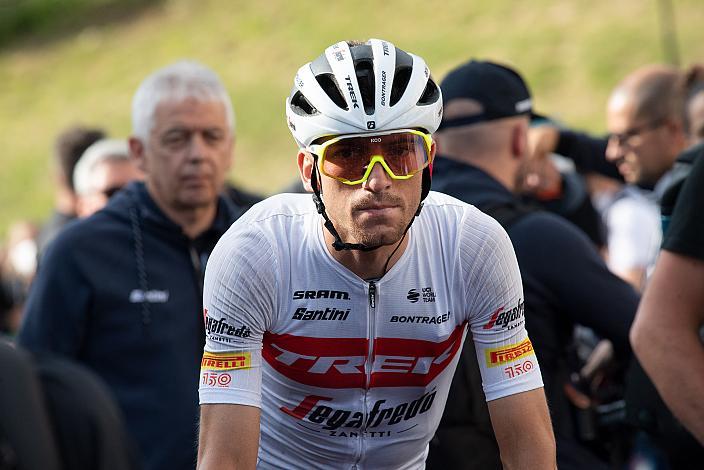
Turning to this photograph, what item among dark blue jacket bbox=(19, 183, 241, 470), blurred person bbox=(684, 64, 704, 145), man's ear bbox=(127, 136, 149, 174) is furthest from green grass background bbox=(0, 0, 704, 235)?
dark blue jacket bbox=(19, 183, 241, 470)

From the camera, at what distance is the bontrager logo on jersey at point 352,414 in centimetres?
380

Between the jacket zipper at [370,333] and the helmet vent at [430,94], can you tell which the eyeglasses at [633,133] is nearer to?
the helmet vent at [430,94]

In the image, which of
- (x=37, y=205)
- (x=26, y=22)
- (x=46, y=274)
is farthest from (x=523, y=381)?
(x=26, y=22)

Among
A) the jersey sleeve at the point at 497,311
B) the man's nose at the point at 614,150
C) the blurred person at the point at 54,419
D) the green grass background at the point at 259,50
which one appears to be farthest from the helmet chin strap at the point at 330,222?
the green grass background at the point at 259,50

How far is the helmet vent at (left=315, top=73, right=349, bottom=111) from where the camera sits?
140 inches

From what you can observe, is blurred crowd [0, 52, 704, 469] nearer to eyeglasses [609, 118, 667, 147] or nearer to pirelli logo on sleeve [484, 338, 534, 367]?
eyeglasses [609, 118, 667, 147]

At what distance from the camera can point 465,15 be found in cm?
3456

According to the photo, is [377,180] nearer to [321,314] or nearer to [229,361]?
[321,314]

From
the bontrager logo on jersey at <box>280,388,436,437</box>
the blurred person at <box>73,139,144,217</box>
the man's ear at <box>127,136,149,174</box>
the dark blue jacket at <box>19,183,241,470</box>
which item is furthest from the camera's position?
the blurred person at <box>73,139,144,217</box>

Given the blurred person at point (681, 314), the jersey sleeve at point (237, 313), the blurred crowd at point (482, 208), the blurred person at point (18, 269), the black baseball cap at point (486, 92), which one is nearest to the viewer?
the jersey sleeve at point (237, 313)

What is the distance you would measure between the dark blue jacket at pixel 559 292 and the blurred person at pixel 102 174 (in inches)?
132

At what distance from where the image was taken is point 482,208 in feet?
15.7

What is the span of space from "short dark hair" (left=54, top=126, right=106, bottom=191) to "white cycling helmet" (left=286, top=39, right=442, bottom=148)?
5.37 meters

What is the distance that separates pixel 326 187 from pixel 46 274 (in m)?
2.45
